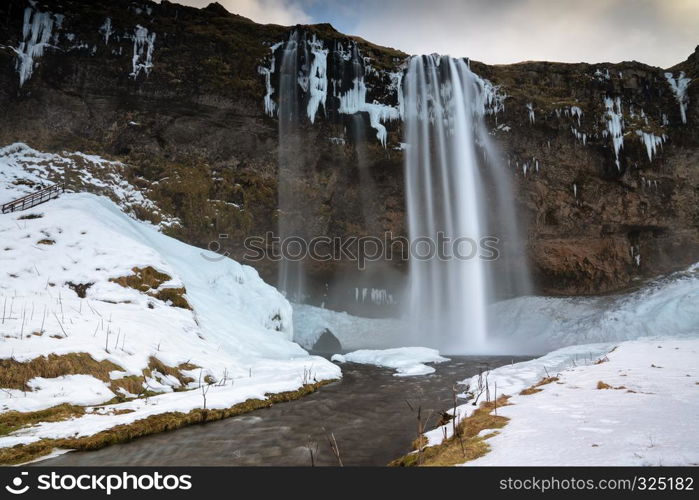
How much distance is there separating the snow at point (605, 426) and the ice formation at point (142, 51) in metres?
32.8

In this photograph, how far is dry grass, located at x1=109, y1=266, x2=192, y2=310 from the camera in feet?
44.9

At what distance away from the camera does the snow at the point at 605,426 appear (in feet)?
10.9

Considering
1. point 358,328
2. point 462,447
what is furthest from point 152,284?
point 358,328

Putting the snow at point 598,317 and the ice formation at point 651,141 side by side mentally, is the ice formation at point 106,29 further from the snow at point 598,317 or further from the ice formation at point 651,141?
the ice formation at point 651,141

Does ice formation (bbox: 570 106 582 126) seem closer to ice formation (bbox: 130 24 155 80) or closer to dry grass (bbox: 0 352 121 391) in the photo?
ice formation (bbox: 130 24 155 80)

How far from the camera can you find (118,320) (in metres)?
11.1

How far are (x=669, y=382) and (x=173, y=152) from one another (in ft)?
103

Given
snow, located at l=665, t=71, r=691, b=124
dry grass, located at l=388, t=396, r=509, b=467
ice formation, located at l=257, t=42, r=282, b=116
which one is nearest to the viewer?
dry grass, located at l=388, t=396, r=509, b=467

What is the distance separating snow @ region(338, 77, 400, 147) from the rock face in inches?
4.4

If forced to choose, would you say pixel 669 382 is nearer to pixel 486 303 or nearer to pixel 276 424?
pixel 276 424

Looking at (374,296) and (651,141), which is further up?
(651,141)

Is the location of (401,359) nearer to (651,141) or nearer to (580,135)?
(580,135)

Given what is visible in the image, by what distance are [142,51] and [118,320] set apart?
84.9 feet
